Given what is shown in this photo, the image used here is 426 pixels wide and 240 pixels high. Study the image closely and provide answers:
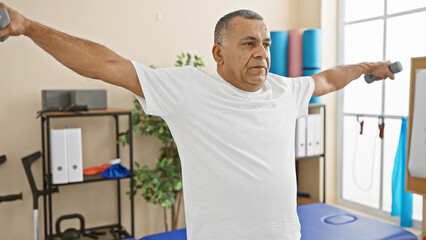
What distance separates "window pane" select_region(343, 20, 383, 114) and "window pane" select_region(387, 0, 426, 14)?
13 cm

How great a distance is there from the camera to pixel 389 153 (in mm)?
3084

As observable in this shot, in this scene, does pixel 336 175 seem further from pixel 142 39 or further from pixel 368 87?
pixel 142 39

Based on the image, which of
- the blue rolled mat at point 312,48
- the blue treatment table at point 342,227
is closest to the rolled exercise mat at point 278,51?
the blue rolled mat at point 312,48

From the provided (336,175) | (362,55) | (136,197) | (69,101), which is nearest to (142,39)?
(69,101)

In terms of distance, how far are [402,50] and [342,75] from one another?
1.42m

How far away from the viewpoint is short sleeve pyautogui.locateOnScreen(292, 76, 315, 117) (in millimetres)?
1598

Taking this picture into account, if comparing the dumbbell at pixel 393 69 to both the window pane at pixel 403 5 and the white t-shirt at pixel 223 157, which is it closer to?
the white t-shirt at pixel 223 157

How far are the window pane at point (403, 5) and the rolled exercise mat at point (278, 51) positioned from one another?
799 millimetres

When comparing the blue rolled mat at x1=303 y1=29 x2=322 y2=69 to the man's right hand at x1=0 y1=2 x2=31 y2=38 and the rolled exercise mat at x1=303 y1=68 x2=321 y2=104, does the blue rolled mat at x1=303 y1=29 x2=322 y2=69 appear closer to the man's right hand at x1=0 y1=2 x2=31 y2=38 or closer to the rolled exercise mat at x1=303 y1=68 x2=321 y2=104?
the rolled exercise mat at x1=303 y1=68 x2=321 y2=104

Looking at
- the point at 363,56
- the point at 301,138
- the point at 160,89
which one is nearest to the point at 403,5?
the point at 363,56

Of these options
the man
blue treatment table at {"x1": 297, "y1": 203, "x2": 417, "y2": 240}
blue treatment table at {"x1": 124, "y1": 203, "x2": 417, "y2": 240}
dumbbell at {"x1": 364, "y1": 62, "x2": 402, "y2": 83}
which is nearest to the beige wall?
blue treatment table at {"x1": 124, "y1": 203, "x2": 417, "y2": 240}

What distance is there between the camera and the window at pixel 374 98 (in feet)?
9.57

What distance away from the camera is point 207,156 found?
1.32 metres

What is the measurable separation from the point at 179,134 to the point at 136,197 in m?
1.90
